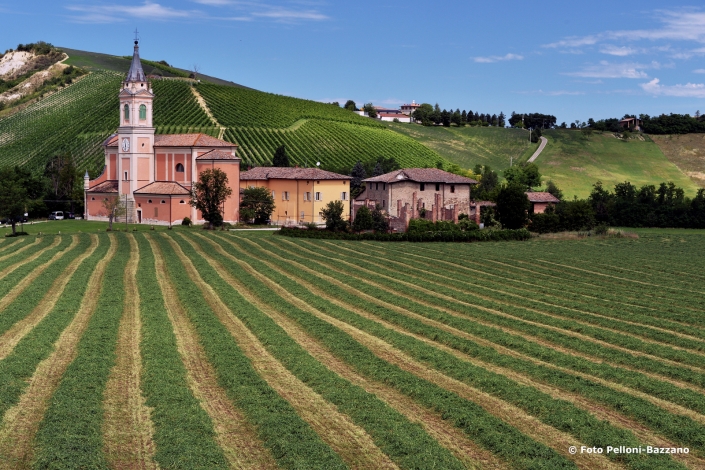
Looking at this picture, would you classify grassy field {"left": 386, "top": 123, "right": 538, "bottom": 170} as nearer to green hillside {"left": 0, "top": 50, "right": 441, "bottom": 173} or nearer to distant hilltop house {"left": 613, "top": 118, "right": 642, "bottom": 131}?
green hillside {"left": 0, "top": 50, "right": 441, "bottom": 173}

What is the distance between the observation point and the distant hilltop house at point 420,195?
266 feet

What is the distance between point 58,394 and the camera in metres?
18.2

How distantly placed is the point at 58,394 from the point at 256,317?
1080cm

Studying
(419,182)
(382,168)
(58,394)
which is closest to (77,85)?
(382,168)

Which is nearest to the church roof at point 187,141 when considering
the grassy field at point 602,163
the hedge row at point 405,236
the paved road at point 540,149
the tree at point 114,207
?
the tree at point 114,207

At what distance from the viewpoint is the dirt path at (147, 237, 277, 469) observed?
48.5 feet

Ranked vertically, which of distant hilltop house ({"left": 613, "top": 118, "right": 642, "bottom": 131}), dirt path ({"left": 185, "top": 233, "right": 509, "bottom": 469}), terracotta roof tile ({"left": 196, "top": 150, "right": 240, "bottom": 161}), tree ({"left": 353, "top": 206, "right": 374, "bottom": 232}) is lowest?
dirt path ({"left": 185, "top": 233, "right": 509, "bottom": 469})

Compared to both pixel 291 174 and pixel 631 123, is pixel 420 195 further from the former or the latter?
pixel 631 123

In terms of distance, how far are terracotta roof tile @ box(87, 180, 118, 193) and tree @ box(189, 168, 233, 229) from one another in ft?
45.3

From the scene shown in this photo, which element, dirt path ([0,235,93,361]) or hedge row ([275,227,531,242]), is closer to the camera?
dirt path ([0,235,93,361])

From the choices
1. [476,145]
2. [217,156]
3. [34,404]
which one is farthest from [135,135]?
Result: [476,145]

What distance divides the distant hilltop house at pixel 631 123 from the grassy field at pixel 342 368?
6102 inches

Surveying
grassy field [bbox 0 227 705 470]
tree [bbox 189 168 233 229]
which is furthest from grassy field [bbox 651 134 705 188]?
grassy field [bbox 0 227 705 470]

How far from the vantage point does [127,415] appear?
17.1m
